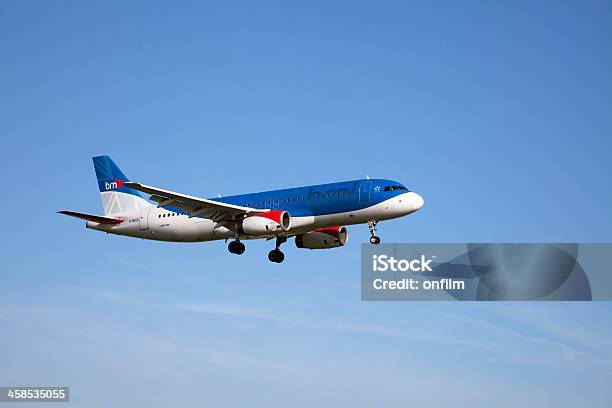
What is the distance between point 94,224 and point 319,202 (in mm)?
17167

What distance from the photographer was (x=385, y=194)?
166 ft

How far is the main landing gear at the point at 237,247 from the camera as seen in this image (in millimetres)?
56375

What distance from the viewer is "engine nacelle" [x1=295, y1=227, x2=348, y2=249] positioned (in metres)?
57.1

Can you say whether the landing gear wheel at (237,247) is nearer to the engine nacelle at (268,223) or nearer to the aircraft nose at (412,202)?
the engine nacelle at (268,223)

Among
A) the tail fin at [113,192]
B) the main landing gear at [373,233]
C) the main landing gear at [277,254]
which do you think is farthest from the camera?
the tail fin at [113,192]

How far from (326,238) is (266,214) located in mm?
5985

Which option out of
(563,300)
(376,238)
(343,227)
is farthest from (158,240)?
(563,300)

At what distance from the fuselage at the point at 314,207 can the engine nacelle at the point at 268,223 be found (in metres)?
0.58

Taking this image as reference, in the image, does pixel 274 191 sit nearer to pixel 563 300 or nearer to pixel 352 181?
pixel 352 181

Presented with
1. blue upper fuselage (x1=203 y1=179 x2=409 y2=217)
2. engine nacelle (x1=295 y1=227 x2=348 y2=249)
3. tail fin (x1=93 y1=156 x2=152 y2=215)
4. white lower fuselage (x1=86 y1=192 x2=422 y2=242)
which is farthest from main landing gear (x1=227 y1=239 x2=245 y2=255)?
tail fin (x1=93 y1=156 x2=152 y2=215)

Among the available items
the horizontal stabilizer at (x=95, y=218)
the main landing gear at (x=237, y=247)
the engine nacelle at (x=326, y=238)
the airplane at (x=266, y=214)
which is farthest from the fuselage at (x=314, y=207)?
the engine nacelle at (x=326, y=238)

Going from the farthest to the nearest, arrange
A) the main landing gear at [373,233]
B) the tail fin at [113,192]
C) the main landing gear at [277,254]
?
1. the tail fin at [113,192]
2. the main landing gear at [277,254]
3. the main landing gear at [373,233]

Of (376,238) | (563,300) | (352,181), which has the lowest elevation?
(563,300)

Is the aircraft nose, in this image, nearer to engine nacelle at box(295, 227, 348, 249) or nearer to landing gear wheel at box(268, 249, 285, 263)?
engine nacelle at box(295, 227, 348, 249)
